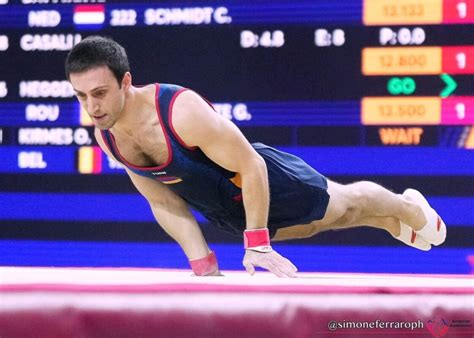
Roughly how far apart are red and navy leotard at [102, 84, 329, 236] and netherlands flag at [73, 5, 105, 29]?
1938 millimetres

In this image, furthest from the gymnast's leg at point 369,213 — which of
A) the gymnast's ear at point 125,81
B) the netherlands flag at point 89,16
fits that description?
the netherlands flag at point 89,16

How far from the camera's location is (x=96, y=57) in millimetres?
2521

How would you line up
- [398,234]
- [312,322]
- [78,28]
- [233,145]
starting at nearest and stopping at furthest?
1. [312,322]
2. [233,145]
3. [398,234]
4. [78,28]

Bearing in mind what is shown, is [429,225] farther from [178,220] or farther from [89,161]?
[89,161]

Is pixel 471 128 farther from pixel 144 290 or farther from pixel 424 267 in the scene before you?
pixel 144 290

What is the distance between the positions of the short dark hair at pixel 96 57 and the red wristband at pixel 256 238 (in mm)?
599

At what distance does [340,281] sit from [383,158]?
8.97ft

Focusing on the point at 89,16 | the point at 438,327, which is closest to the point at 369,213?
the point at 438,327

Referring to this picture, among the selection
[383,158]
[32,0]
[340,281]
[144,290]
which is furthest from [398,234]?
[32,0]

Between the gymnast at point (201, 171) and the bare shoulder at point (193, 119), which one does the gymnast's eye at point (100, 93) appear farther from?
the bare shoulder at point (193, 119)

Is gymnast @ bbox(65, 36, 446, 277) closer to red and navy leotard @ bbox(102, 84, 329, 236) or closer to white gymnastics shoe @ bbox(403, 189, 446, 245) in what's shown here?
red and navy leotard @ bbox(102, 84, 329, 236)

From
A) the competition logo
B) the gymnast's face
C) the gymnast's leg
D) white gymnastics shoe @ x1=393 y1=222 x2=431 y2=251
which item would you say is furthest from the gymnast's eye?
white gymnastics shoe @ x1=393 y1=222 x2=431 y2=251

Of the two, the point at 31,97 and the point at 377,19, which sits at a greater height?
the point at 377,19

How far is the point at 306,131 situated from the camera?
15.0ft
